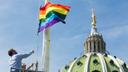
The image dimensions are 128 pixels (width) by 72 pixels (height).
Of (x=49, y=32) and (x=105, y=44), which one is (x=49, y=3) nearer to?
(x=49, y=32)

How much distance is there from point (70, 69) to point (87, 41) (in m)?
15.1

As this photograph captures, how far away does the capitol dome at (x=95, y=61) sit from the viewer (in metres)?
133

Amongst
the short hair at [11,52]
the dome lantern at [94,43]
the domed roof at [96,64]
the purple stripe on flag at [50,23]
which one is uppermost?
the dome lantern at [94,43]

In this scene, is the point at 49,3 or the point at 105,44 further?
the point at 105,44

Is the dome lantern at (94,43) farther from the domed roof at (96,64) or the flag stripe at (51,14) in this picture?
the flag stripe at (51,14)

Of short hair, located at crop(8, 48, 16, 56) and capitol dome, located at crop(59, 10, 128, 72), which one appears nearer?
short hair, located at crop(8, 48, 16, 56)

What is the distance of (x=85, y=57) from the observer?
13912 centimetres

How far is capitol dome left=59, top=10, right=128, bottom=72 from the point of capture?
133 meters

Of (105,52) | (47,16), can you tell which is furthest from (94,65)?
(47,16)

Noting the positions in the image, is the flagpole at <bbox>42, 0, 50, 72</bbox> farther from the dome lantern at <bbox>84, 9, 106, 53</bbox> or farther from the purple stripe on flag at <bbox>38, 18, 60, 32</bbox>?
the dome lantern at <bbox>84, 9, 106, 53</bbox>

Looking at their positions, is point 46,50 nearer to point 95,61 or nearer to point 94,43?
point 95,61

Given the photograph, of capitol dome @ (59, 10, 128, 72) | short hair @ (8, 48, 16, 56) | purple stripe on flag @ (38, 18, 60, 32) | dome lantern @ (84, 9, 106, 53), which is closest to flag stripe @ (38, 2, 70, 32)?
purple stripe on flag @ (38, 18, 60, 32)

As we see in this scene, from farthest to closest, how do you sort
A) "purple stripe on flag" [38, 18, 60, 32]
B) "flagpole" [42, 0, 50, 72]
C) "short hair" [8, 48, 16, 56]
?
"purple stripe on flag" [38, 18, 60, 32], "flagpole" [42, 0, 50, 72], "short hair" [8, 48, 16, 56]

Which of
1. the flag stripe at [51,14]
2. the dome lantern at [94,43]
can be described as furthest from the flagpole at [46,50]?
the dome lantern at [94,43]
